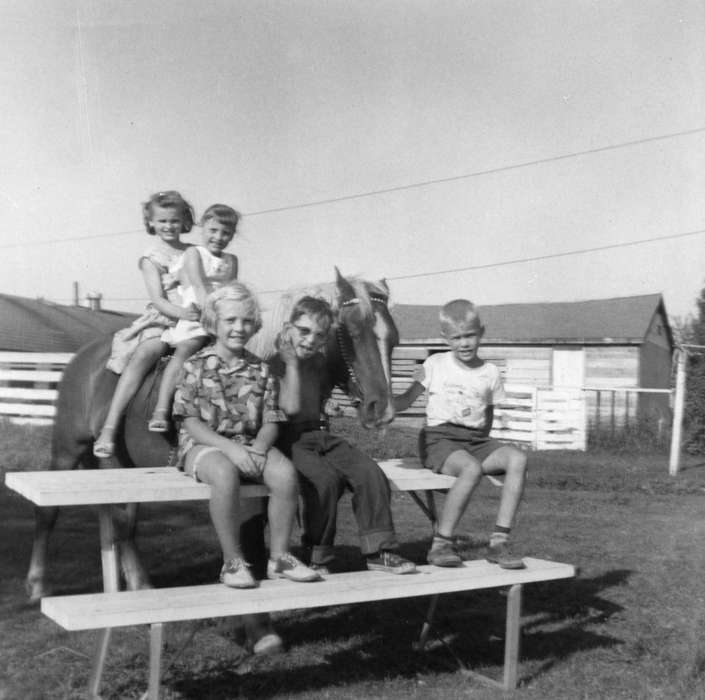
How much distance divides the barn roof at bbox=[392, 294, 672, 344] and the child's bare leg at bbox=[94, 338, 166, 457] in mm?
17311

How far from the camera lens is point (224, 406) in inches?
164

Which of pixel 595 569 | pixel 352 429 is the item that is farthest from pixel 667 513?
pixel 352 429

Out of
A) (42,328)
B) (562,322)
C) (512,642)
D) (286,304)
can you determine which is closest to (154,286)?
(286,304)

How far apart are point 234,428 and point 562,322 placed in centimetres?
2287

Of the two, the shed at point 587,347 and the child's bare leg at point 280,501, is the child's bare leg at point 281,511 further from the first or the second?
the shed at point 587,347

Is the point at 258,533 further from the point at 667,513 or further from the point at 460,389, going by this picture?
the point at 667,513

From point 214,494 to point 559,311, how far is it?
24871mm

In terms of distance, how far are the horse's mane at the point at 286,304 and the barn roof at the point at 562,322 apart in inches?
695

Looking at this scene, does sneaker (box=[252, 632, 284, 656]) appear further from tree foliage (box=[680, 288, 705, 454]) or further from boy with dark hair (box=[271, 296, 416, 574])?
tree foliage (box=[680, 288, 705, 454])

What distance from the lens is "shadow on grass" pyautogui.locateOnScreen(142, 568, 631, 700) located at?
4.41 metres

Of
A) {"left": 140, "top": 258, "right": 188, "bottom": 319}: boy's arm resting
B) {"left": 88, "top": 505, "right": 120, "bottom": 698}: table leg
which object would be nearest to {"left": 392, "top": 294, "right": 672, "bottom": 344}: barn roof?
{"left": 140, "top": 258, "right": 188, "bottom": 319}: boy's arm resting

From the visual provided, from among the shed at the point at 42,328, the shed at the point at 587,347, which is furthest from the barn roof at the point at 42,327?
the shed at the point at 587,347

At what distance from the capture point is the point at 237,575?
3.78 m

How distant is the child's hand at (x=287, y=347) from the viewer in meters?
4.45
